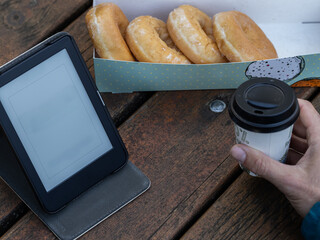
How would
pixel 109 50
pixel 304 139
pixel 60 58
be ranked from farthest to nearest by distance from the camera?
pixel 109 50 < pixel 304 139 < pixel 60 58

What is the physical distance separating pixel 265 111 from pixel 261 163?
0.13m

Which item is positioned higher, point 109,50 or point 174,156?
point 109,50

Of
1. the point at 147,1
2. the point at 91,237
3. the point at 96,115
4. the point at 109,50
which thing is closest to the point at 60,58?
the point at 96,115

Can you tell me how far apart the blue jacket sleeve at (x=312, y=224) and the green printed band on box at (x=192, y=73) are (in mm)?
380

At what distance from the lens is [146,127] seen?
104 cm

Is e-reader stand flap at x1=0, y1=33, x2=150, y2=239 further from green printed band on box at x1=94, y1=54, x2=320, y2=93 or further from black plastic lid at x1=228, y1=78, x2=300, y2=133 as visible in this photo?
black plastic lid at x1=228, y1=78, x2=300, y2=133

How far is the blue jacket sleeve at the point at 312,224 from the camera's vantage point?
786 mm

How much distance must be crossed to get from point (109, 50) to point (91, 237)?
1.55ft

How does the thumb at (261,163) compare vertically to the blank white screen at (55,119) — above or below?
below

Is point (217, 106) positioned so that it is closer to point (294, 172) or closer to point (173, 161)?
point (173, 161)

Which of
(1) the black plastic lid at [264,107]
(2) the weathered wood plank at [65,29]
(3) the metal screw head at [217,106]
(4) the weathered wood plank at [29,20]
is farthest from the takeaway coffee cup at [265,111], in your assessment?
(4) the weathered wood plank at [29,20]

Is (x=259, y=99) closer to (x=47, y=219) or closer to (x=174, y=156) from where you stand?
(x=174, y=156)

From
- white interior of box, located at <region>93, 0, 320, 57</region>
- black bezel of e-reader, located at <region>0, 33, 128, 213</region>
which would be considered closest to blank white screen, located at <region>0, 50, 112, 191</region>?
black bezel of e-reader, located at <region>0, 33, 128, 213</region>

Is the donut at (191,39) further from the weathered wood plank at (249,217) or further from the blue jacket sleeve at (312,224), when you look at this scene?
the blue jacket sleeve at (312,224)
